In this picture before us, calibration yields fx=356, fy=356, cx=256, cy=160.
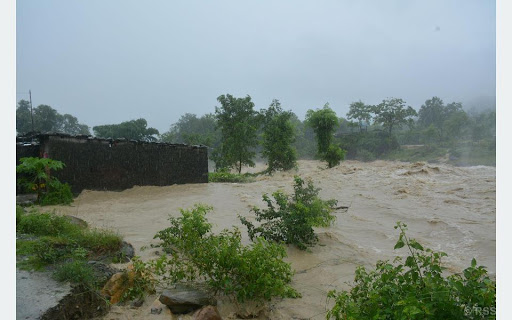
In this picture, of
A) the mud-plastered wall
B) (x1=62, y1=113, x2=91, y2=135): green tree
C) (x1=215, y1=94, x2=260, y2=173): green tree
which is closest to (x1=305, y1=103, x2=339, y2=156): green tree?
(x1=215, y1=94, x2=260, y2=173): green tree

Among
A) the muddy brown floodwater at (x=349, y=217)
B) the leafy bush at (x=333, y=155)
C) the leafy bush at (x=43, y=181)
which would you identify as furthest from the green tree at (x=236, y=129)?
the leafy bush at (x=43, y=181)

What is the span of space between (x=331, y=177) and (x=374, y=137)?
14.0 metres

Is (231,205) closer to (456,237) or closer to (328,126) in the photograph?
(456,237)

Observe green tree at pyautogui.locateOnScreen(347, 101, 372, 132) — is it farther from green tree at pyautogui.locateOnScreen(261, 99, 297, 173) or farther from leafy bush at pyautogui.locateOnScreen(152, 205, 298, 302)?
leafy bush at pyautogui.locateOnScreen(152, 205, 298, 302)

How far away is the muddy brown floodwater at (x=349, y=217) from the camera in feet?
11.6

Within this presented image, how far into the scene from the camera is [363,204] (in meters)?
8.44

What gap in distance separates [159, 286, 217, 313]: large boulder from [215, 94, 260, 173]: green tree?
16.2 meters

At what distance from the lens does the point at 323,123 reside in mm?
19328

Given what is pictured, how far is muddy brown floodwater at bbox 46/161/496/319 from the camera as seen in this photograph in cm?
353

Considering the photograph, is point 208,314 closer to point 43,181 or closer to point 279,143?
point 43,181

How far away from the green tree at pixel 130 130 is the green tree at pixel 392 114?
1643 cm

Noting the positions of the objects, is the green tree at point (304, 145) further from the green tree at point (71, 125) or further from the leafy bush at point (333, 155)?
the green tree at point (71, 125)

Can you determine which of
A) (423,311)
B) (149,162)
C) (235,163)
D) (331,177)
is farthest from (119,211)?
(235,163)

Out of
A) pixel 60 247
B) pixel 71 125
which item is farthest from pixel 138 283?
pixel 71 125
